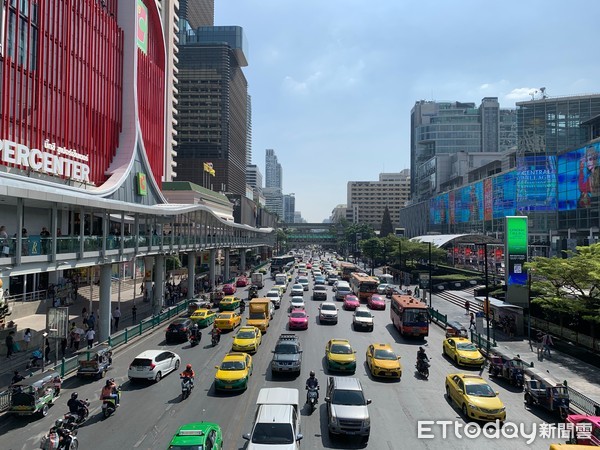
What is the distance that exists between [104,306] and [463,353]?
22.7 meters

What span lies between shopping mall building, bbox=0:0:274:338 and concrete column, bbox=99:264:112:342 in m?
0.07

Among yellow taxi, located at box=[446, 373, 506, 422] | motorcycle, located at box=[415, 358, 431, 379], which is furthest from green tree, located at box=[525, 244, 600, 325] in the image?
yellow taxi, located at box=[446, 373, 506, 422]

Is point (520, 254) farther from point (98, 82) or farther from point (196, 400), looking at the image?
point (98, 82)

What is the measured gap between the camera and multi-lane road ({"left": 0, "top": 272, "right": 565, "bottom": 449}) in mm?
14578

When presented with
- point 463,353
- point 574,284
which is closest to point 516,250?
point 574,284

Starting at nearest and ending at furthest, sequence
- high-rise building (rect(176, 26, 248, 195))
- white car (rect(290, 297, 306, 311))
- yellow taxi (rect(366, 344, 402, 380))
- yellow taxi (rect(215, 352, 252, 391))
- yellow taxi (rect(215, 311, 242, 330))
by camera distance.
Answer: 1. yellow taxi (rect(215, 352, 252, 391))
2. yellow taxi (rect(366, 344, 402, 380))
3. yellow taxi (rect(215, 311, 242, 330))
4. white car (rect(290, 297, 306, 311))
5. high-rise building (rect(176, 26, 248, 195))

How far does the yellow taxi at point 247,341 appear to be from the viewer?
25.3 metres

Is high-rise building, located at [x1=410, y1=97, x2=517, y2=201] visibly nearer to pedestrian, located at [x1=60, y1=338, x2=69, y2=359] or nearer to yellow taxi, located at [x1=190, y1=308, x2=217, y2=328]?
yellow taxi, located at [x1=190, y1=308, x2=217, y2=328]

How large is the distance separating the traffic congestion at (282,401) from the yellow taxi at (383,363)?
52mm

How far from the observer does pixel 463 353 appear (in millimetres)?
24656

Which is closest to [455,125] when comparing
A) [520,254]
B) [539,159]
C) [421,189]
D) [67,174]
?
[421,189]

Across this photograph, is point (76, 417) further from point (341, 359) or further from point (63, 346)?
point (341, 359)

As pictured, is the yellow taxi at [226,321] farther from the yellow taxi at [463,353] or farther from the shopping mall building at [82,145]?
the yellow taxi at [463,353]

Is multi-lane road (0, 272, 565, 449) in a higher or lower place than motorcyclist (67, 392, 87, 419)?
lower
